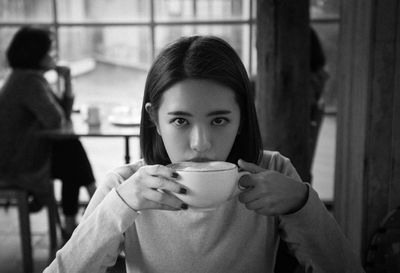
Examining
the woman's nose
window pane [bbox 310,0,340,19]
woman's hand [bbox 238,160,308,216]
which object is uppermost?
window pane [bbox 310,0,340,19]

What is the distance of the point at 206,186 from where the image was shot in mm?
825

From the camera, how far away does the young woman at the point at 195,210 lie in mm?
958

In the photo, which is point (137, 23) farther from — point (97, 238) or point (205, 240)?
point (97, 238)

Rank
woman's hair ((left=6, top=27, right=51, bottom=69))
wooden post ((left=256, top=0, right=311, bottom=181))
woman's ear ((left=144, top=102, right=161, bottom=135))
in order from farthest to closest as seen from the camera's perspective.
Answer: woman's hair ((left=6, top=27, right=51, bottom=69)) < wooden post ((left=256, top=0, right=311, bottom=181)) < woman's ear ((left=144, top=102, right=161, bottom=135))

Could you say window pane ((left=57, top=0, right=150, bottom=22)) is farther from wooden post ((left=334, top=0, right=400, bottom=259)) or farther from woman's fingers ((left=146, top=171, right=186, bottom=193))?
woman's fingers ((left=146, top=171, right=186, bottom=193))

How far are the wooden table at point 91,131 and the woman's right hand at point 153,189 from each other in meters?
1.87

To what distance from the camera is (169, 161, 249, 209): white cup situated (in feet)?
2.70

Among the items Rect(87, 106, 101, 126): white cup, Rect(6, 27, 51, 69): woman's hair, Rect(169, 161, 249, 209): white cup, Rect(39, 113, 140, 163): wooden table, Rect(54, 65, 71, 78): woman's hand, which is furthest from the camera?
Rect(54, 65, 71, 78): woman's hand

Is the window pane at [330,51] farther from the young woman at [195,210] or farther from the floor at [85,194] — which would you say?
the young woman at [195,210]

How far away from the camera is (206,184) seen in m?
0.82

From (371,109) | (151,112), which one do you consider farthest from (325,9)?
(151,112)

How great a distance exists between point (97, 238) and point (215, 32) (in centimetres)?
306

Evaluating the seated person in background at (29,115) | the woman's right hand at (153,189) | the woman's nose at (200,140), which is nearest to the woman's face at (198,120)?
the woman's nose at (200,140)

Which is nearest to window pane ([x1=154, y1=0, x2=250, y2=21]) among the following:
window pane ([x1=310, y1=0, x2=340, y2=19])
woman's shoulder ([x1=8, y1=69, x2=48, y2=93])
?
window pane ([x1=310, y1=0, x2=340, y2=19])
